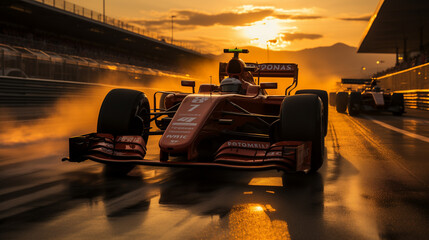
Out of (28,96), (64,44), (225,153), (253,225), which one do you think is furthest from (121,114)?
(64,44)

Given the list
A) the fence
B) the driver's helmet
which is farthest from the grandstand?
the driver's helmet

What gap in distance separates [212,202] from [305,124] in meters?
1.95

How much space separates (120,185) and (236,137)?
201 centimetres

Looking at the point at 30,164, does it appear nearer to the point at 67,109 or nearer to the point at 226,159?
the point at 226,159

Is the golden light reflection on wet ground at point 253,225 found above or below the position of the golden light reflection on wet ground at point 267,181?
below

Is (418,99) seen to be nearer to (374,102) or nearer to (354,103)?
(374,102)

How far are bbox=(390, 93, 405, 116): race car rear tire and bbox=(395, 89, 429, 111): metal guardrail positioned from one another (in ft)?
29.3

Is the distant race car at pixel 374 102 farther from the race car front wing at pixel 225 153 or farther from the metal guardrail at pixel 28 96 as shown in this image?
the race car front wing at pixel 225 153

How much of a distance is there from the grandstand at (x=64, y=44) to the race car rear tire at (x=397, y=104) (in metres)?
17.0

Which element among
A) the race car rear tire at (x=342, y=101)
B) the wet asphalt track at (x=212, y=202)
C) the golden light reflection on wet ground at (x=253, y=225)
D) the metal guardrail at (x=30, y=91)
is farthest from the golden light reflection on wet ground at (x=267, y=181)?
the race car rear tire at (x=342, y=101)

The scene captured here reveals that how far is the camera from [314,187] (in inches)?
211

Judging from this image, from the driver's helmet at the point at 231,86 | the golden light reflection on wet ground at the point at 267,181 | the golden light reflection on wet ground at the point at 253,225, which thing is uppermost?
the driver's helmet at the point at 231,86

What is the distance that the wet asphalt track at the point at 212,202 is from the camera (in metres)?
3.63

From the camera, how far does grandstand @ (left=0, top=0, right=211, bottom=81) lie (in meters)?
22.6
